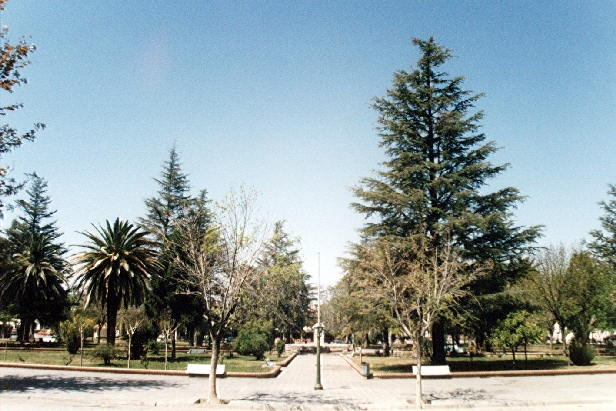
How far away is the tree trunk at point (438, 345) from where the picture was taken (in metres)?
27.2

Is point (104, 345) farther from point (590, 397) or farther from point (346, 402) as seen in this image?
point (590, 397)

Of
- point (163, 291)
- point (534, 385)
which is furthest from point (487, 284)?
point (163, 291)

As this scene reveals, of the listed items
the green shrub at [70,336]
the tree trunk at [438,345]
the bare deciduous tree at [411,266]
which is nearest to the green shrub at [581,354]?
the tree trunk at [438,345]

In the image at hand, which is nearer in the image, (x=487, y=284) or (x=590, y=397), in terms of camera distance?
(x=590, y=397)

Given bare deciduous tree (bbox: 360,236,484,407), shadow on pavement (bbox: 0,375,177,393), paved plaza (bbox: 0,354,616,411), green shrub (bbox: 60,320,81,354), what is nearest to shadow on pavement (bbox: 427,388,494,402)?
paved plaza (bbox: 0,354,616,411)

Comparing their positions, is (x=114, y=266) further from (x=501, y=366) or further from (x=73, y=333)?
(x=501, y=366)

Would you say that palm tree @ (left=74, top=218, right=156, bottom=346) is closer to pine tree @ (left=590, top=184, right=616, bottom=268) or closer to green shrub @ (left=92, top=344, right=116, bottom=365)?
green shrub @ (left=92, top=344, right=116, bottom=365)

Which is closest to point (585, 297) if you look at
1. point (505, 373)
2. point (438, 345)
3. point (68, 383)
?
point (505, 373)

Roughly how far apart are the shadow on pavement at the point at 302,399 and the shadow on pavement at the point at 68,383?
5.17 metres

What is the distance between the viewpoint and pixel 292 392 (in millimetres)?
19844

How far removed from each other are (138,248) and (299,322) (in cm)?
3663

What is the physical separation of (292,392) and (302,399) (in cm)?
207

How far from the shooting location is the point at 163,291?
35.3 metres

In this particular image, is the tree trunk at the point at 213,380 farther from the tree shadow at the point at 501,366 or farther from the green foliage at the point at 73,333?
the tree shadow at the point at 501,366
